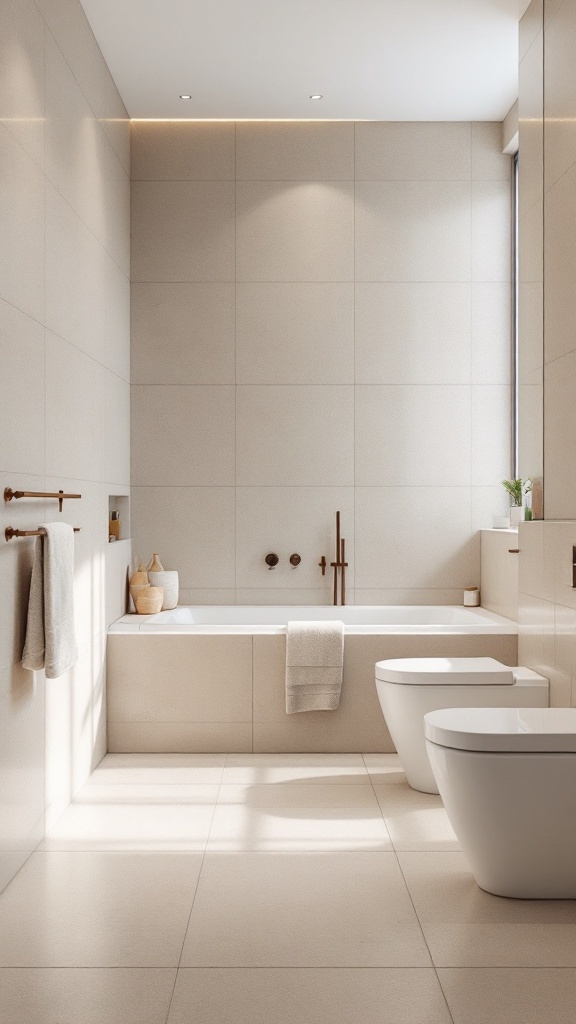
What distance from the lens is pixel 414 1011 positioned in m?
1.93

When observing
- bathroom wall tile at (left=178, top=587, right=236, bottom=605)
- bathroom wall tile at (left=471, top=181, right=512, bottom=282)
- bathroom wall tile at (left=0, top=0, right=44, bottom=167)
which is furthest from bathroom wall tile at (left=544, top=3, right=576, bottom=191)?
bathroom wall tile at (left=178, top=587, right=236, bottom=605)

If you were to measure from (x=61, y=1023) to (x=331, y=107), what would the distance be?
4.10 m

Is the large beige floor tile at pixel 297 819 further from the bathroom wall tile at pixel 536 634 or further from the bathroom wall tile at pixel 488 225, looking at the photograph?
the bathroom wall tile at pixel 488 225

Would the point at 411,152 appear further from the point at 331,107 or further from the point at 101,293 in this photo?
the point at 101,293

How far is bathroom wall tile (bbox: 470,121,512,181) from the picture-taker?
4734 mm

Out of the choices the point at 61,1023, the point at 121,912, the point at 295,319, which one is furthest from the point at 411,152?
the point at 61,1023

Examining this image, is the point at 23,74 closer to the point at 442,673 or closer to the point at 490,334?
the point at 442,673

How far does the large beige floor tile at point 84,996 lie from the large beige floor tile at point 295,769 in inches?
58.4

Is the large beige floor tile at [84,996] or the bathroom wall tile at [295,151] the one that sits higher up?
the bathroom wall tile at [295,151]

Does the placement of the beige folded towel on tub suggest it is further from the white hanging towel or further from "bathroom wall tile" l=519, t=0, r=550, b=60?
"bathroom wall tile" l=519, t=0, r=550, b=60

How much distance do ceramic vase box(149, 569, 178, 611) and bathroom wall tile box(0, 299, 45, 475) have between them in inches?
65.6

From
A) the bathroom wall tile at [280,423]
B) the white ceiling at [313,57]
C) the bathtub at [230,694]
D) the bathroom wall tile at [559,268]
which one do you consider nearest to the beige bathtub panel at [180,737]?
the bathtub at [230,694]

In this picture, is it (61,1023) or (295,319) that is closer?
(61,1023)

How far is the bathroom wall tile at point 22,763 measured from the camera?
2.59 m
